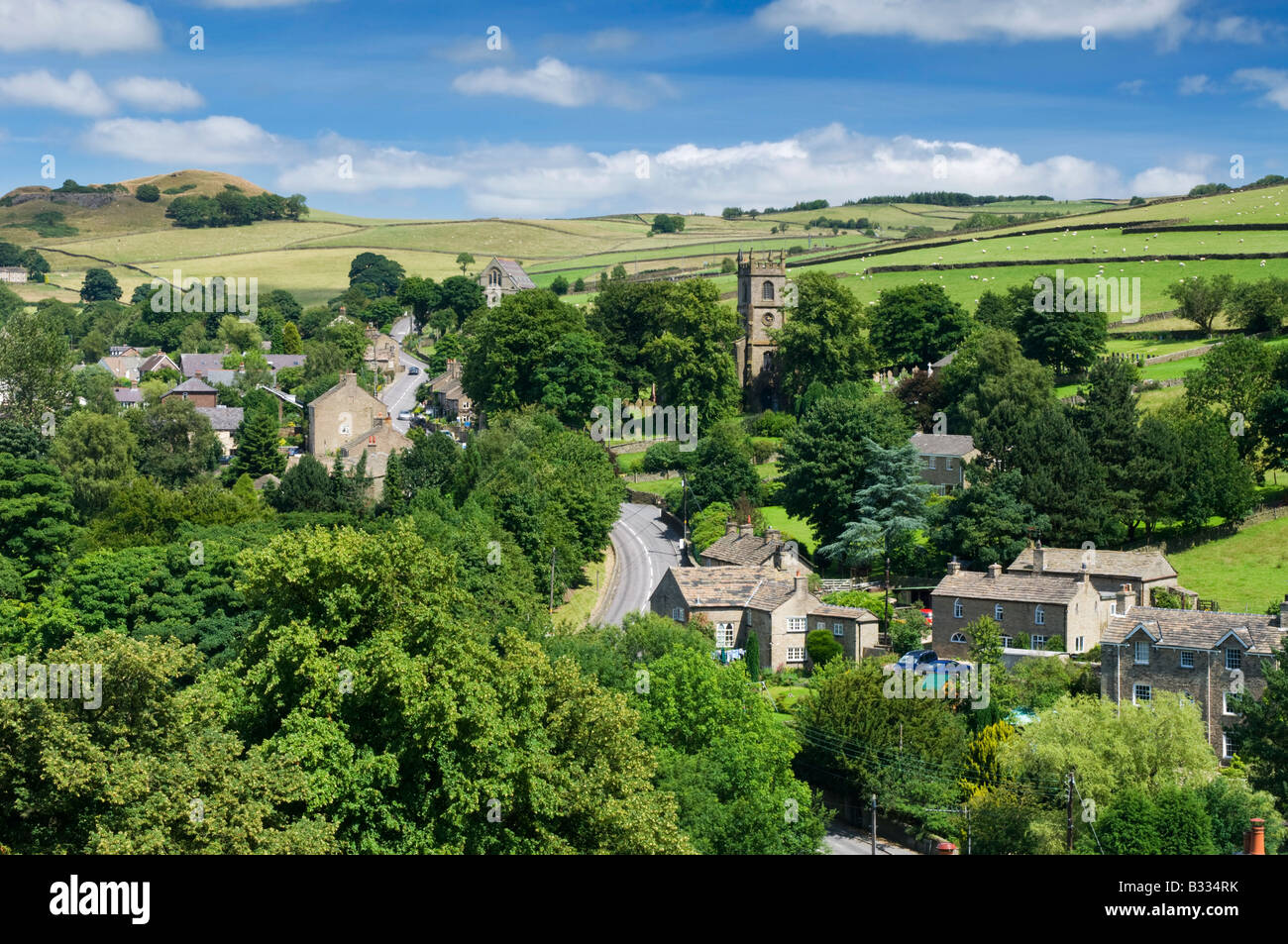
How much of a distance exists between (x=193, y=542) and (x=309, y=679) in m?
32.2

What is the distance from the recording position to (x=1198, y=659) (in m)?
48.7

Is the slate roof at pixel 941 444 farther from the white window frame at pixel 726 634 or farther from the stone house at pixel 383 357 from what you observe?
the stone house at pixel 383 357

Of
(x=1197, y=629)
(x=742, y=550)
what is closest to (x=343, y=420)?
(x=742, y=550)

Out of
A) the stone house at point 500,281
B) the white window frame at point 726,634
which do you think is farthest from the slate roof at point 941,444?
the stone house at point 500,281

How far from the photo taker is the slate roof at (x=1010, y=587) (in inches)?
2213

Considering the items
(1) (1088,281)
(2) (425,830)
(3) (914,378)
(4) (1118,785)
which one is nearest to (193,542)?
(2) (425,830)

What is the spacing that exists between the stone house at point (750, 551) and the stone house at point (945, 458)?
14691 mm

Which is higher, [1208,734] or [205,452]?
[205,452]

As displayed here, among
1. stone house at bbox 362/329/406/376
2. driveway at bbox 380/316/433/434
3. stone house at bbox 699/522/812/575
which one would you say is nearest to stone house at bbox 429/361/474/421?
driveway at bbox 380/316/433/434

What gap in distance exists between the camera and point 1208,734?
47.9 meters

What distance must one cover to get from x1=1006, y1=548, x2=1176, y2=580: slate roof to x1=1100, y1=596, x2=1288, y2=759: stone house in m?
8.65
